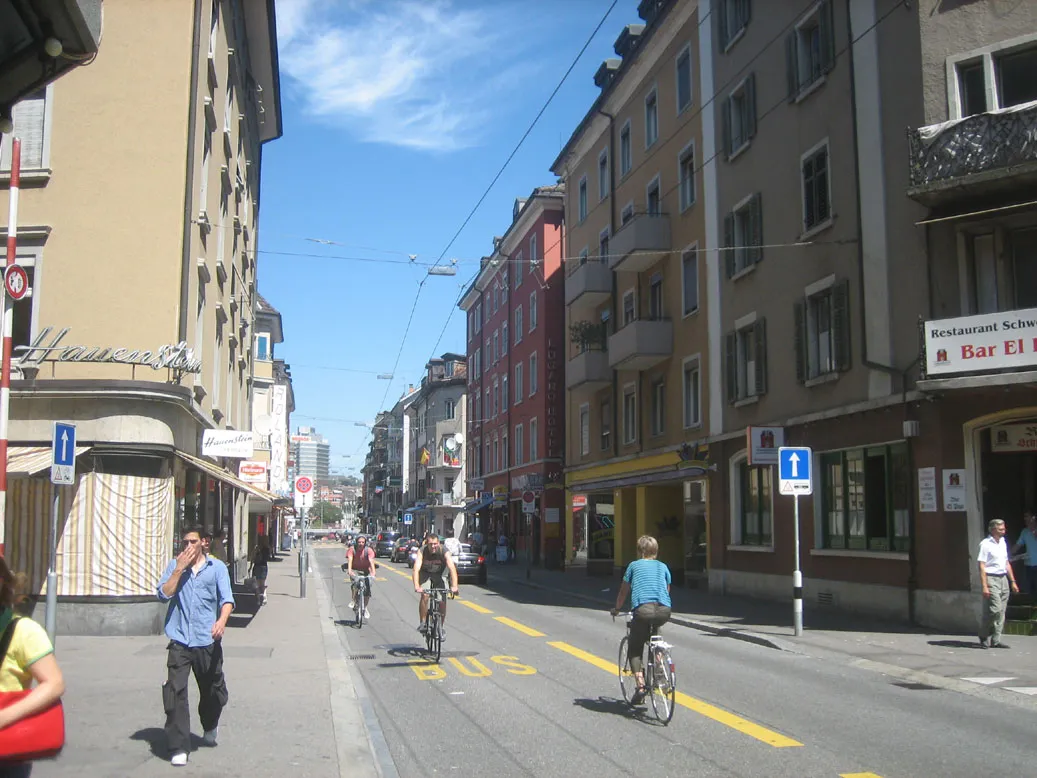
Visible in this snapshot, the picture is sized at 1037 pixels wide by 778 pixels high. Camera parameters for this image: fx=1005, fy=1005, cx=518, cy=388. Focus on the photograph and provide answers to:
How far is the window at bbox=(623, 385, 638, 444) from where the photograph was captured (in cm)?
3225

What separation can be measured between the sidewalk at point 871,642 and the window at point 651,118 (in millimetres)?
14418

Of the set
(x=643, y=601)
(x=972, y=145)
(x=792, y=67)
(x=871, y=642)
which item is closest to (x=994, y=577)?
(x=871, y=642)

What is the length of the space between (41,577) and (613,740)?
11.5m

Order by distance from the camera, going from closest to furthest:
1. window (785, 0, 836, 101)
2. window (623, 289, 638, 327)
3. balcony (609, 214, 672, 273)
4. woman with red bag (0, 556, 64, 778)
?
woman with red bag (0, 556, 64, 778) → window (785, 0, 836, 101) → balcony (609, 214, 672, 273) → window (623, 289, 638, 327)

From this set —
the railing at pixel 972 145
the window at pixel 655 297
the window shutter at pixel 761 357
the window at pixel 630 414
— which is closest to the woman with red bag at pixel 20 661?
the railing at pixel 972 145

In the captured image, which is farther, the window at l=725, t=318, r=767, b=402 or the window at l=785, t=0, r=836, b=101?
the window at l=725, t=318, r=767, b=402

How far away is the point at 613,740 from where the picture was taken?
839 centimetres

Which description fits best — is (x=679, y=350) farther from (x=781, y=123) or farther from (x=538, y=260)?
(x=538, y=260)

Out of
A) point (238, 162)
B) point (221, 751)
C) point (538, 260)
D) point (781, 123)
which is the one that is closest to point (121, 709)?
point (221, 751)

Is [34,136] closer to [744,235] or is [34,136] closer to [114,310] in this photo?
[114,310]

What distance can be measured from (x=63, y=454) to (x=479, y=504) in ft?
152

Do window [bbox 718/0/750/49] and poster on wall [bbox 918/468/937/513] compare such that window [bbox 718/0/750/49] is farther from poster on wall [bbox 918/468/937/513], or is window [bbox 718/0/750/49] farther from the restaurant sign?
poster on wall [bbox 918/468/937/513]

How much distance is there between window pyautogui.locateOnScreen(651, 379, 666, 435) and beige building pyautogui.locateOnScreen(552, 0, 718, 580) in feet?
0.20

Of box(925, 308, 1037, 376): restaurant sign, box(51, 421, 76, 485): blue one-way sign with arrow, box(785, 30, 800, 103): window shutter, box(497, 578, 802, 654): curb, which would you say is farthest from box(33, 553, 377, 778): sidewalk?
box(785, 30, 800, 103): window shutter
